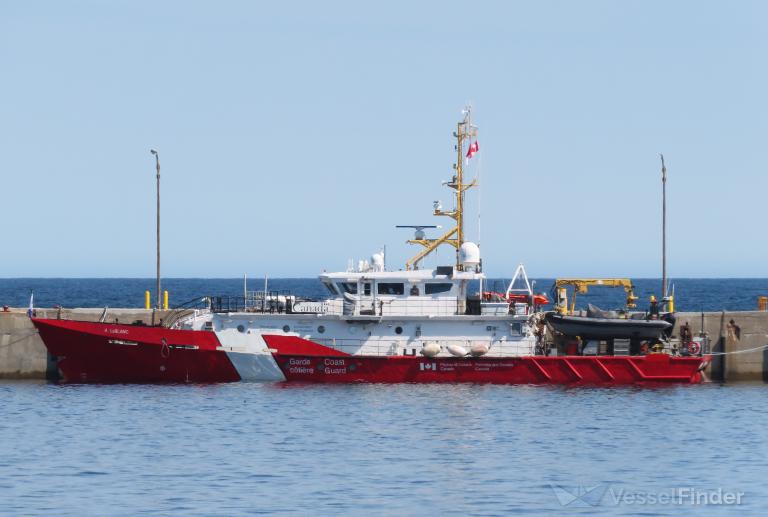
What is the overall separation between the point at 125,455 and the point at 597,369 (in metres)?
16.8

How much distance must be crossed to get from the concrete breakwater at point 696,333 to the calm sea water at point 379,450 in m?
2.08

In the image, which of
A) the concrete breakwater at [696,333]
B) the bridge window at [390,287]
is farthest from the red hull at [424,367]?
the concrete breakwater at [696,333]

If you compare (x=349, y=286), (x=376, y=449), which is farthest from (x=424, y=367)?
(x=376, y=449)

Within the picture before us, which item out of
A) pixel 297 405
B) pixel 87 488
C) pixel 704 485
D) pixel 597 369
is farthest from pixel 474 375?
pixel 87 488

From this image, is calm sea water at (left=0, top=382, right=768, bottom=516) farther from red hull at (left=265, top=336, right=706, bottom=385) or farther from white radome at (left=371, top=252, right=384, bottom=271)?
white radome at (left=371, top=252, right=384, bottom=271)

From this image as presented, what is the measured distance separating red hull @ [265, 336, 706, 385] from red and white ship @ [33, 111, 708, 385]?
3cm

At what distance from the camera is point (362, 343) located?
38.4 metres

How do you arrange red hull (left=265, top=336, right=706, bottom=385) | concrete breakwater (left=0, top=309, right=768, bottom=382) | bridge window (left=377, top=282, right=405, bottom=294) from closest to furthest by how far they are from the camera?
red hull (left=265, top=336, right=706, bottom=385) < bridge window (left=377, top=282, right=405, bottom=294) < concrete breakwater (left=0, top=309, right=768, bottom=382)

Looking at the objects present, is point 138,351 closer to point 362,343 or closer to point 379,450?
point 362,343

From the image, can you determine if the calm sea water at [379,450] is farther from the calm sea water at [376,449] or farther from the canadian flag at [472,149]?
the canadian flag at [472,149]

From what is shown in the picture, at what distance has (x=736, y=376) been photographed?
137ft

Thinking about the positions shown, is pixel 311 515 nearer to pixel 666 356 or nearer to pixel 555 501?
pixel 555 501

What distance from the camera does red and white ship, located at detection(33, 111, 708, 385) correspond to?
3809 cm

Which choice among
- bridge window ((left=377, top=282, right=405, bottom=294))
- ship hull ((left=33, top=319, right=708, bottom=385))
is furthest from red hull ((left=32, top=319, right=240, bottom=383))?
bridge window ((left=377, top=282, right=405, bottom=294))
